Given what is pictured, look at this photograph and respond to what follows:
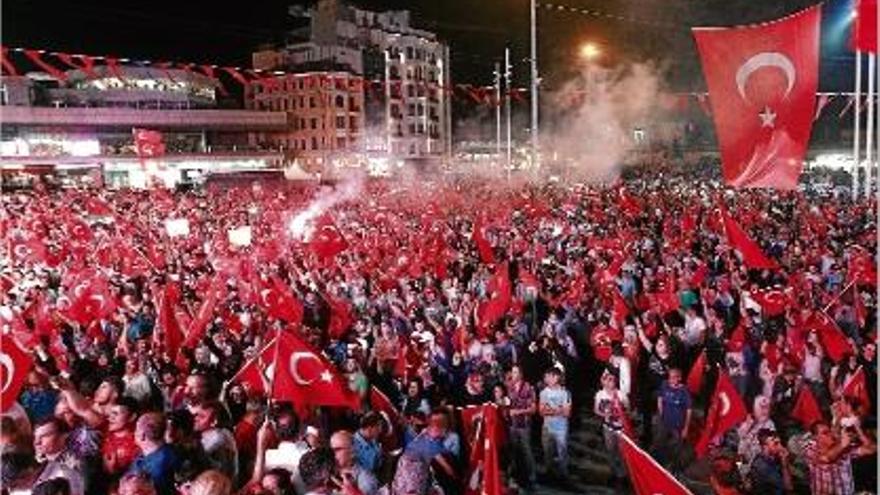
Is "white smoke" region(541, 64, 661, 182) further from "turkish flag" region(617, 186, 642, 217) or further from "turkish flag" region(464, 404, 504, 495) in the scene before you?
"turkish flag" region(464, 404, 504, 495)

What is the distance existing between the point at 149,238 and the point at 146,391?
40.4 feet

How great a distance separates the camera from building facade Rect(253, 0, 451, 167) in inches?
3590

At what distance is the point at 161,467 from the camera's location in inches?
224

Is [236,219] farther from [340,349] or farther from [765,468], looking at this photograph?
[765,468]

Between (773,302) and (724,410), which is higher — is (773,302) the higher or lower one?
the higher one

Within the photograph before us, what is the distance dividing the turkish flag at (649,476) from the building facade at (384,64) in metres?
82.5

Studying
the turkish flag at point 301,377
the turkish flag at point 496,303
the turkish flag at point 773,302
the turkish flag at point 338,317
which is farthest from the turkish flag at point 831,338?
the turkish flag at point 338,317

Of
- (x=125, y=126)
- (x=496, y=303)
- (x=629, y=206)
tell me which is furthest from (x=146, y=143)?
(x=125, y=126)

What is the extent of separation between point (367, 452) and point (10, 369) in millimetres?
2776

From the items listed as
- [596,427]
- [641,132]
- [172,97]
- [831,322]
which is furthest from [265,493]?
[172,97]

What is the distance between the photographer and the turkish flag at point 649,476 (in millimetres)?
4137

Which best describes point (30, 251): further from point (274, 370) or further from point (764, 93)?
point (764, 93)

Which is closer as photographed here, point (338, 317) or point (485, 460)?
point (485, 460)

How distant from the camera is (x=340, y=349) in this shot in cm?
992
